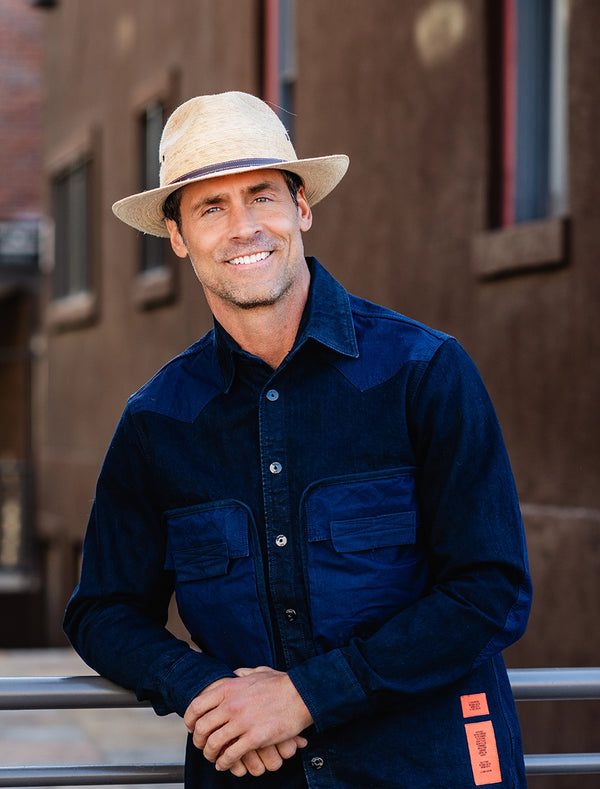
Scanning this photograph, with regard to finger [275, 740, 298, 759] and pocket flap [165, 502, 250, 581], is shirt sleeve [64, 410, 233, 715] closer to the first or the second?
pocket flap [165, 502, 250, 581]

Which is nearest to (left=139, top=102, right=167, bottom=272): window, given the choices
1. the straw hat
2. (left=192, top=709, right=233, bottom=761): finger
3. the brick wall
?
the brick wall

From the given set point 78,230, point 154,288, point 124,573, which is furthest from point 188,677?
point 78,230

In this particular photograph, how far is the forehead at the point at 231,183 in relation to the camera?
2.57 meters

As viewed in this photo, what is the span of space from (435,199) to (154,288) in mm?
5639

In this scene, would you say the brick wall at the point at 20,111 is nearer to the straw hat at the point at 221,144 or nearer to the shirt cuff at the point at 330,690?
the straw hat at the point at 221,144

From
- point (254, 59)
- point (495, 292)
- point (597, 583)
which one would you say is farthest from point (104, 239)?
point (597, 583)

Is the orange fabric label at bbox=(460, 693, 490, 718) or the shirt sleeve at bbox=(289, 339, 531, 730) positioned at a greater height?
the shirt sleeve at bbox=(289, 339, 531, 730)

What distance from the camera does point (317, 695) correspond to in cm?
228

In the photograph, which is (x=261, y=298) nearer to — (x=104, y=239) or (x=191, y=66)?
(x=191, y=66)

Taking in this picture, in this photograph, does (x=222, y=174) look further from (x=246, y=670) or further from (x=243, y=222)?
(x=246, y=670)

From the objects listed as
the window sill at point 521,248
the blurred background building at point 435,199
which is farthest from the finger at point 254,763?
the window sill at point 521,248

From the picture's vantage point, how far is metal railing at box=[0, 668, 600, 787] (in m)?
2.66

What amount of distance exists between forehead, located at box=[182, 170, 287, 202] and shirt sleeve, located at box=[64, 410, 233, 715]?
1.58 feet

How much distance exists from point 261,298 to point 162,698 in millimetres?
800
